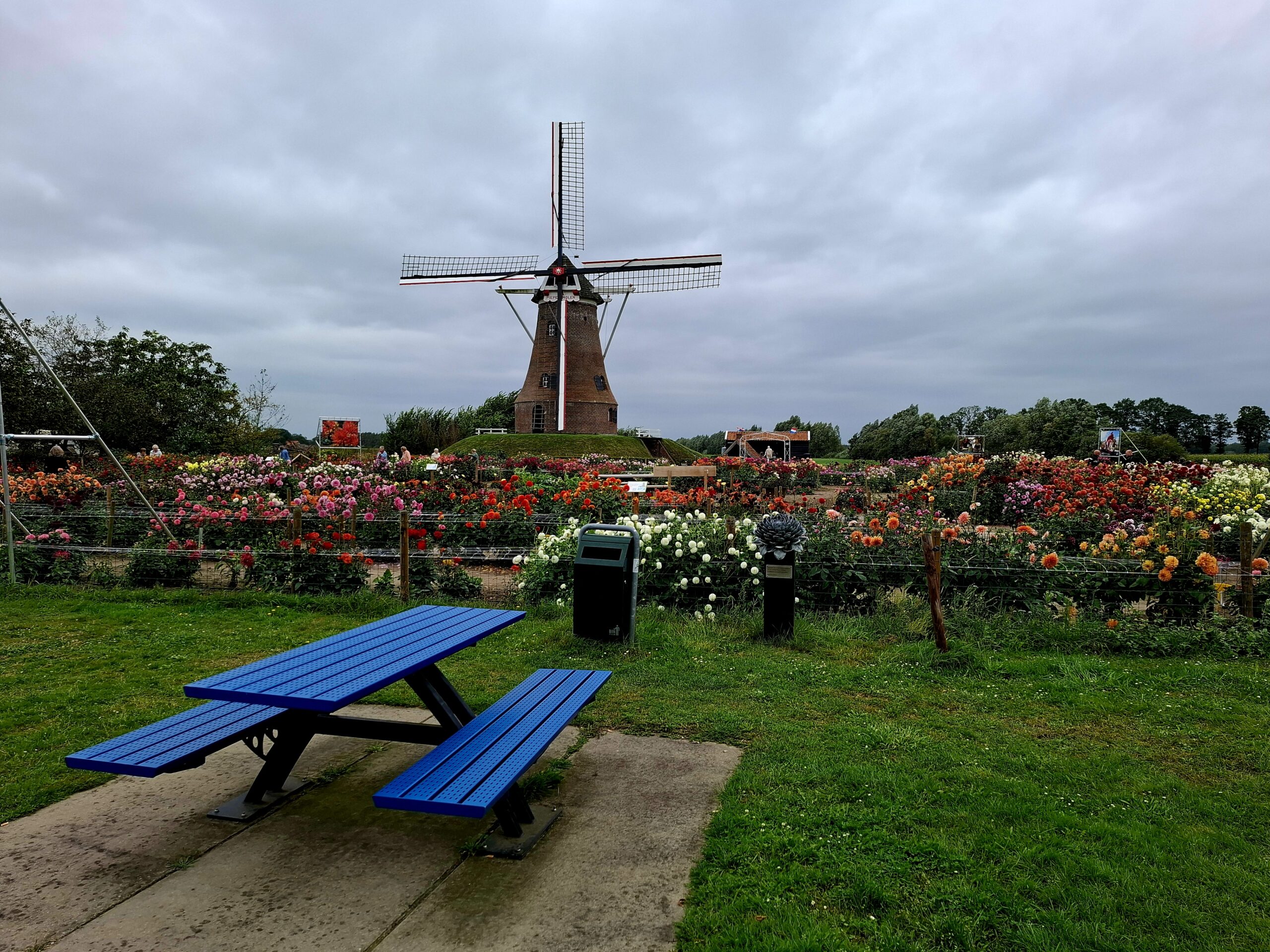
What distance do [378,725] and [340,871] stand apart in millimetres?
634

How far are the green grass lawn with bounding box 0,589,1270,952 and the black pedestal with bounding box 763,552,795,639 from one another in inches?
8.2

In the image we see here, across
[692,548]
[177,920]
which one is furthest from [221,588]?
[177,920]

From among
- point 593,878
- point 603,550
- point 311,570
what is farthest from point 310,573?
point 593,878

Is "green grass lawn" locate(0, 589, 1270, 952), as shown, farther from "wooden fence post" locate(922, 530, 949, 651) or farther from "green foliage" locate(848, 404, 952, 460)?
"green foliage" locate(848, 404, 952, 460)

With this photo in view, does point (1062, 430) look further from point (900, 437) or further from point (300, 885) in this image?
point (300, 885)

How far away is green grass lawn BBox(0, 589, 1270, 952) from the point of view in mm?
2516

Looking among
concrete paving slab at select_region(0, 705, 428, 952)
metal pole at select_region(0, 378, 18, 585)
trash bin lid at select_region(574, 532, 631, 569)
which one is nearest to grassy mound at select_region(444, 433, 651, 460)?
metal pole at select_region(0, 378, 18, 585)

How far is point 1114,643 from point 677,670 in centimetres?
349

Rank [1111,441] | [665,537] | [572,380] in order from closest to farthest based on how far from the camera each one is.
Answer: [665,537], [1111,441], [572,380]

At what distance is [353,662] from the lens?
10.4 ft

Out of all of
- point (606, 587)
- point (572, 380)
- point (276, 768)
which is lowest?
point (276, 768)

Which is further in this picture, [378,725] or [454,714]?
[454,714]

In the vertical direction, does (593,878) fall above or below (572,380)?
below

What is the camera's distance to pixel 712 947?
2.31 metres
